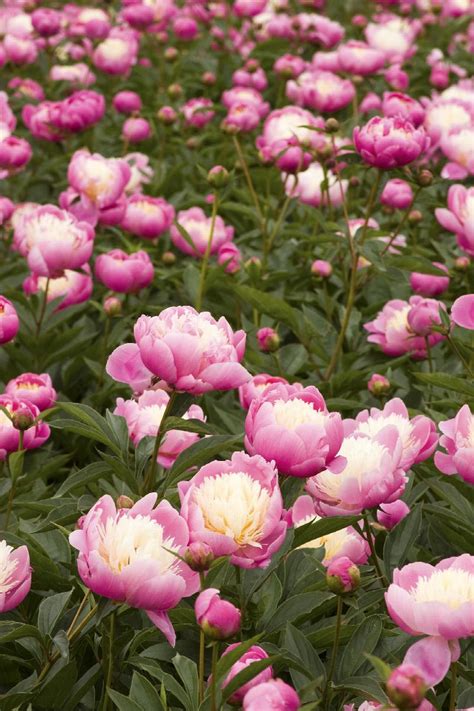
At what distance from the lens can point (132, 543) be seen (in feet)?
3.53

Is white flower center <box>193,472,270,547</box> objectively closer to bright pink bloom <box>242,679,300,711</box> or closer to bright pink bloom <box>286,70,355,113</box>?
bright pink bloom <box>242,679,300,711</box>

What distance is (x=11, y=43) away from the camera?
3900 mm

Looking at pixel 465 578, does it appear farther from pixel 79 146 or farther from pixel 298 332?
pixel 79 146

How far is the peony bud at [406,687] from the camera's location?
802mm

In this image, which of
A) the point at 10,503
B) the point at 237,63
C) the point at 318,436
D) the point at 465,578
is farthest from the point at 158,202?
the point at 237,63

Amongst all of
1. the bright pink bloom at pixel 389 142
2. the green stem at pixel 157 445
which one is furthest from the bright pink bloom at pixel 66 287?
the green stem at pixel 157 445

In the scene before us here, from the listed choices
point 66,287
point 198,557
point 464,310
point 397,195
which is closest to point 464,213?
point 464,310

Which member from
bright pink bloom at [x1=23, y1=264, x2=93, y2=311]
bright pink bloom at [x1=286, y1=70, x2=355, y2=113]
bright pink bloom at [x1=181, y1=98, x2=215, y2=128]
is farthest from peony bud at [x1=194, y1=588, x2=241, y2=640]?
bright pink bloom at [x1=181, y1=98, x2=215, y2=128]

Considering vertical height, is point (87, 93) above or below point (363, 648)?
below

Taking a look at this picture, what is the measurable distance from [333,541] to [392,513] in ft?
0.29

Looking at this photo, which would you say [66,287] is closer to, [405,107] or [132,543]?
[405,107]

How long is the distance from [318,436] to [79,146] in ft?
8.66

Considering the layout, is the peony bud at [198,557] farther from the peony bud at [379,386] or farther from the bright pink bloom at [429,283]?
the bright pink bloom at [429,283]

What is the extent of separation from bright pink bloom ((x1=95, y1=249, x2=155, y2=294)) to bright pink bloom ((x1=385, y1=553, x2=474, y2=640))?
3.77ft
